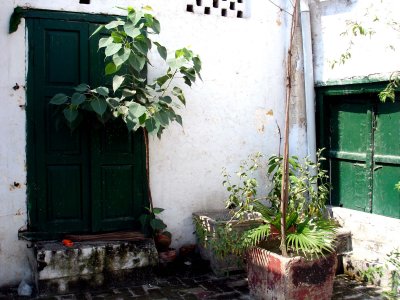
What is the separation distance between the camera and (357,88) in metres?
5.57

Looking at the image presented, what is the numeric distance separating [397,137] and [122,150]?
122 inches

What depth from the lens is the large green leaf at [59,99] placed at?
190 inches

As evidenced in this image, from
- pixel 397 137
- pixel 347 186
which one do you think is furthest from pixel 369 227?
pixel 397 137

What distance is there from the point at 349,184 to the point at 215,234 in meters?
1.88

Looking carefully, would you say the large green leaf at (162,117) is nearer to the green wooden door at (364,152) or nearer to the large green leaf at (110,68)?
the large green leaf at (110,68)

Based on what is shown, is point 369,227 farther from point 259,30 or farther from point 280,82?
point 259,30

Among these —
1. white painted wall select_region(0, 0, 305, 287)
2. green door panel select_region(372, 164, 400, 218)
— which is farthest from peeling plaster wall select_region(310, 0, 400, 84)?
green door panel select_region(372, 164, 400, 218)

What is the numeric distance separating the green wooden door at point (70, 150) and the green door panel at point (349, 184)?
8.41ft

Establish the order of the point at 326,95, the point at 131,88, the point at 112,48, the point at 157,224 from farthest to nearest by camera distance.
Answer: the point at 326,95
the point at 157,224
the point at 131,88
the point at 112,48

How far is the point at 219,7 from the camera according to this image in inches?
238

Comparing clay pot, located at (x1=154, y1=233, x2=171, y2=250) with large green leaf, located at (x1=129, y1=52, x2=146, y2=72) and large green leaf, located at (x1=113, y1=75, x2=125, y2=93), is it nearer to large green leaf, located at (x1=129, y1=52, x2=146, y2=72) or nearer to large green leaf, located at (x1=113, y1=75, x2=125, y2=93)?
large green leaf, located at (x1=113, y1=75, x2=125, y2=93)

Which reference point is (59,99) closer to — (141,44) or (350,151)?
(141,44)

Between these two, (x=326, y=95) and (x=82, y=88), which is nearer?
(x=82, y=88)

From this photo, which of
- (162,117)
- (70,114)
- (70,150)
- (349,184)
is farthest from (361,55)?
(70,150)
